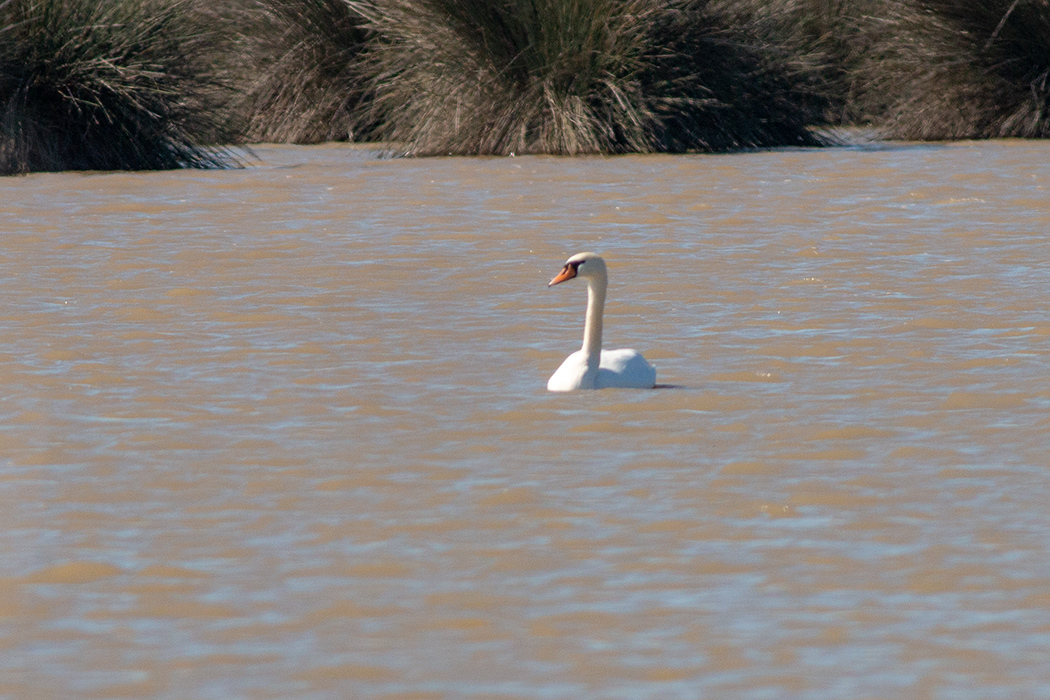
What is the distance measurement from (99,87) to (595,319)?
972cm

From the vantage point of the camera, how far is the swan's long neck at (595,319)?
652 centimetres

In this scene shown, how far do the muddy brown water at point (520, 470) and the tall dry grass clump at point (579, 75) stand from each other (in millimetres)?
5506

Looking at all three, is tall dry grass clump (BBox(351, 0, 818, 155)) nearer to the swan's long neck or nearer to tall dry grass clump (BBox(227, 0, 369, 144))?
tall dry grass clump (BBox(227, 0, 369, 144))

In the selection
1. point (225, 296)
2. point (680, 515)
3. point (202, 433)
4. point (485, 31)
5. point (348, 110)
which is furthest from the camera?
point (348, 110)

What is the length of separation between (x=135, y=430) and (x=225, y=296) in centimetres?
303

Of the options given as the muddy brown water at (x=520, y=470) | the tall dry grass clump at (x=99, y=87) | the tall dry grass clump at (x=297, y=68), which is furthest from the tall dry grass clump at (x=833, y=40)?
the muddy brown water at (x=520, y=470)

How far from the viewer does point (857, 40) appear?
19.8m

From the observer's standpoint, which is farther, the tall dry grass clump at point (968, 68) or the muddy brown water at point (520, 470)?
the tall dry grass clump at point (968, 68)

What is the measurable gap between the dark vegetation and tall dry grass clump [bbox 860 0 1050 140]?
2 centimetres

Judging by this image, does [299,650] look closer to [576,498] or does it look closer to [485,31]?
[576,498]

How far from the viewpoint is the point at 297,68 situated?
1923cm

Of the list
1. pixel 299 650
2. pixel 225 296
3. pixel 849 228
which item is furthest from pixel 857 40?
pixel 299 650

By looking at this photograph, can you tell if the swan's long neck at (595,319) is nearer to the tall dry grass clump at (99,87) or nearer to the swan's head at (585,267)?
the swan's head at (585,267)

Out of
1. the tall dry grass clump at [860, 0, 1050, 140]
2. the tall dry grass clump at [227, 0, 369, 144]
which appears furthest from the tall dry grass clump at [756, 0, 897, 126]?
the tall dry grass clump at [227, 0, 369, 144]
